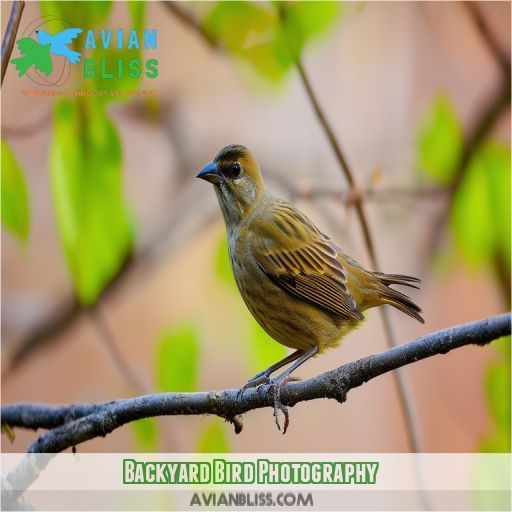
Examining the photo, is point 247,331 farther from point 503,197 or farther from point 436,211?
point 503,197

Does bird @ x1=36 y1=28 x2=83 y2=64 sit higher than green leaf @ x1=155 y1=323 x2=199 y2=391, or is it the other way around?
bird @ x1=36 y1=28 x2=83 y2=64

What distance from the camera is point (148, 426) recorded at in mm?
2855

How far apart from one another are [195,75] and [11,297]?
120cm

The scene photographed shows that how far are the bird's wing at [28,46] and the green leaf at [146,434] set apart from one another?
158 cm

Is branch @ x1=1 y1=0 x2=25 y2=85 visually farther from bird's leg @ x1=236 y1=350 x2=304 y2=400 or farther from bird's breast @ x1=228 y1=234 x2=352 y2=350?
bird's leg @ x1=236 y1=350 x2=304 y2=400

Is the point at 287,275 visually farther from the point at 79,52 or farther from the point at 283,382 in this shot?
the point at 79,52

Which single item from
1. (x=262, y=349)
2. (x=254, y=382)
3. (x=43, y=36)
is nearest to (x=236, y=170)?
(x=262, y=349)

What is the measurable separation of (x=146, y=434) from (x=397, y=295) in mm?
1155

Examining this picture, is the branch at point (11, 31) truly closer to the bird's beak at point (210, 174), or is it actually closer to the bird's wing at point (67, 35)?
the bird's wing at point (67, 35)

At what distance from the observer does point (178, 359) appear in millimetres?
2814

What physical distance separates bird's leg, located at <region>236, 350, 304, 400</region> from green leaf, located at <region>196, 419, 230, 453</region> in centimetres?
25

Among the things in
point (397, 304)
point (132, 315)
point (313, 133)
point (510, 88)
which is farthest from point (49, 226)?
point (510, 88)

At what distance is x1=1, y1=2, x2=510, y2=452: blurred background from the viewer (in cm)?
284

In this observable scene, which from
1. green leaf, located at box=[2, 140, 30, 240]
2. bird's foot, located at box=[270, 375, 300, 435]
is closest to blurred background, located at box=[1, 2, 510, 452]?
green leaf, located at box=[2, 140, 30, 240]
